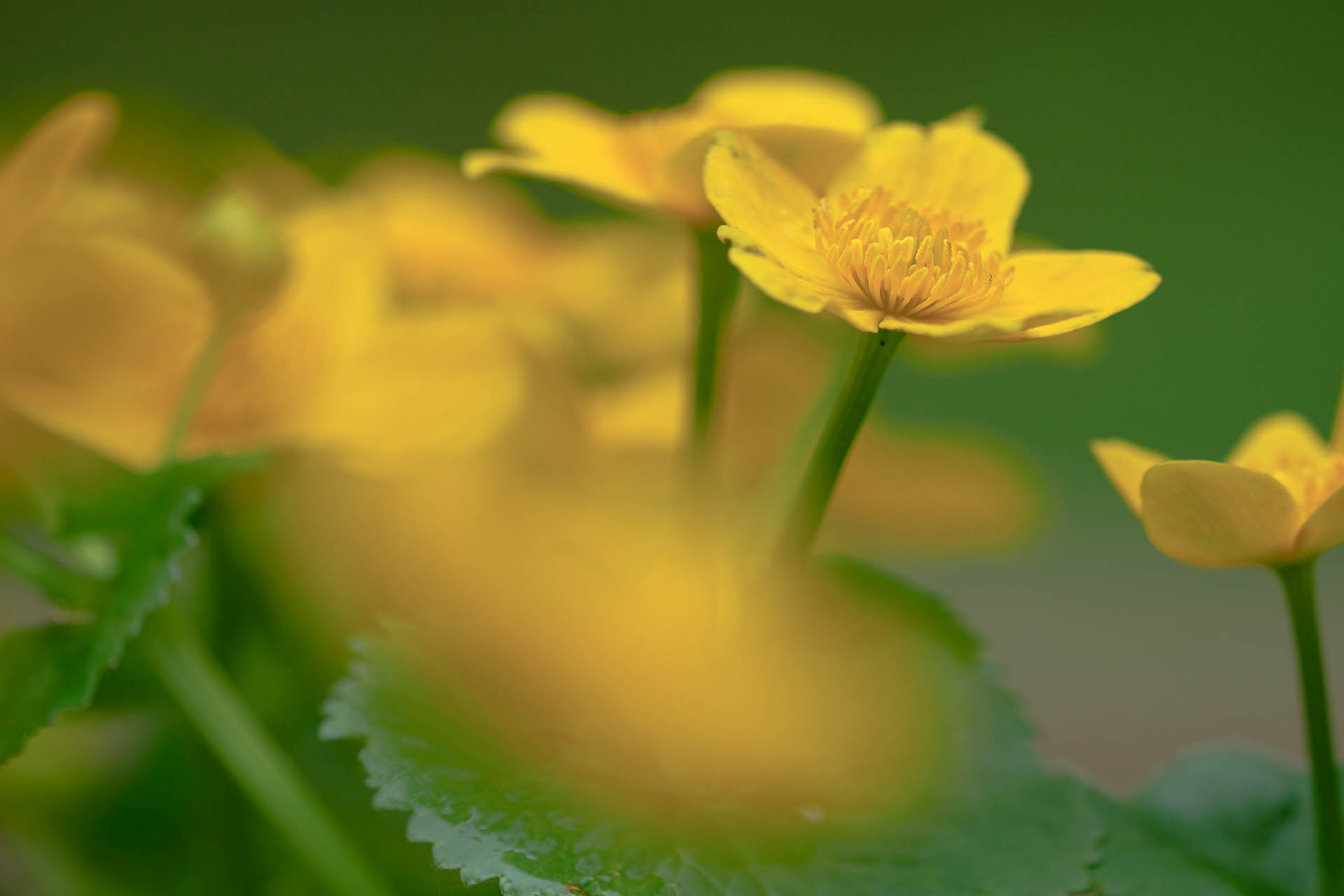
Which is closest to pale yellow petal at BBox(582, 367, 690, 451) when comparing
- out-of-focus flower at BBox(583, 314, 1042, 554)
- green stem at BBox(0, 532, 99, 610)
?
out-of-focus flower at BBox(583, 314, 1042, 554)

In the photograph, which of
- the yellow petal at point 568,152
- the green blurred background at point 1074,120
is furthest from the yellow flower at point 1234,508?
the green blurred background at point 1074,120

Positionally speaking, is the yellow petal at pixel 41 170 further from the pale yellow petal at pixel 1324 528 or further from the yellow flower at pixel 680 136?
the pale yellow petal at pixel 1324 528

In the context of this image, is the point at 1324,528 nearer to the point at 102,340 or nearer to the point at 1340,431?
the point at 1340,431

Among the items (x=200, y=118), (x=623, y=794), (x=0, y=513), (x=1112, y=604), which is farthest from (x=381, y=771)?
(x=1112, y=604)

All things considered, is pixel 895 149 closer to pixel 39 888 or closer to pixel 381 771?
pixel 381 771

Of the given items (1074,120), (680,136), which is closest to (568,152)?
(680,136)

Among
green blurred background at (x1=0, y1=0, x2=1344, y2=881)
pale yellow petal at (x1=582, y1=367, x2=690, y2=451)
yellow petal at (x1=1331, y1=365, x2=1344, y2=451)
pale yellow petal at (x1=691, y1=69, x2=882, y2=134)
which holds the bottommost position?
yellow petal at (x1=1331, y1=365, x2=1344, y2=451)

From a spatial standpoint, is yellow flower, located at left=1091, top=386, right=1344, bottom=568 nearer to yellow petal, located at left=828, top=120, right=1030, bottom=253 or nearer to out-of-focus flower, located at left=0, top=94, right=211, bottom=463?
yellow petal, located at left=828, top=120, right=1030, bottom=253
